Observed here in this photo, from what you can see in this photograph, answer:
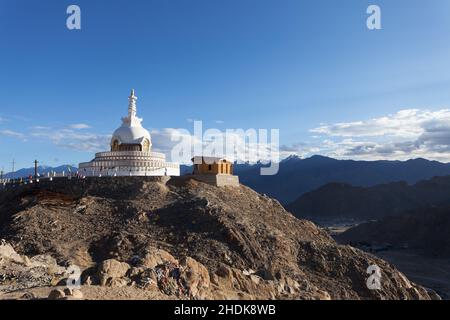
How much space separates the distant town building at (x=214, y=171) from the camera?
31.0 metres

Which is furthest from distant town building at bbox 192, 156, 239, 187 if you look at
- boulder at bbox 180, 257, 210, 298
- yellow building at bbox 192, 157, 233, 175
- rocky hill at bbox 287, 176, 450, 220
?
rocky hill at bbox 287, 176, 450, 220

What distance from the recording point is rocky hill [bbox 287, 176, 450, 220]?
112 meters

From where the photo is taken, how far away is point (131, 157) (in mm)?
32812

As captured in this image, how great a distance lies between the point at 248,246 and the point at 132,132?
1751 cm

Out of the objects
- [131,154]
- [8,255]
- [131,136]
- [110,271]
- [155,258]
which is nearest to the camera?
[110,271]

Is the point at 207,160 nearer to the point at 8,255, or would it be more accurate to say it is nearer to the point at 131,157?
the point at 131,157

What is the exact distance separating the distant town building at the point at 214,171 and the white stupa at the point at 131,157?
2000 mm

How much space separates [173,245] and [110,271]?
715 centimetres

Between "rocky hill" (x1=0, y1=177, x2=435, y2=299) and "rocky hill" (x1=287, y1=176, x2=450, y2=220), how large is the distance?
3492 inches

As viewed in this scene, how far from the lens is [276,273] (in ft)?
71.4

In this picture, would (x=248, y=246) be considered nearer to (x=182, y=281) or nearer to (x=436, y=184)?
(x=182, y=281)

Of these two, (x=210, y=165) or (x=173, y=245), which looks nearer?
(x=173, y=245)

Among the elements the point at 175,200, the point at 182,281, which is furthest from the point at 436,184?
the point at 182,281

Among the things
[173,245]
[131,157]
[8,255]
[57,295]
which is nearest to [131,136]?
[131,157]
